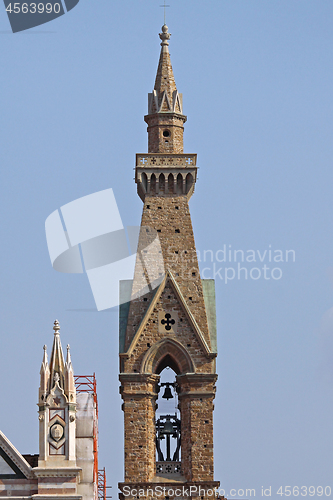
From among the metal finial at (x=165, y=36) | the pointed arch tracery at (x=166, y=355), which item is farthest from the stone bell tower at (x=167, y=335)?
the metal finial at (x=165, y=36)

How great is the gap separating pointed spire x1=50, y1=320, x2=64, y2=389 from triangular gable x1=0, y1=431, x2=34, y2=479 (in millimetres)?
3261

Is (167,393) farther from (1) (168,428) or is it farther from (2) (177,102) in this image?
(2) (177,102)

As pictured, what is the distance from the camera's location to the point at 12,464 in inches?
2726

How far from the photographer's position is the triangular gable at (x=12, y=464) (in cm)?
6912

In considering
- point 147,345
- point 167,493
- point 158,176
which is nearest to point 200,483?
point 167,493

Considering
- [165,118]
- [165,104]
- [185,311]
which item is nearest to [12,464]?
[185,311]

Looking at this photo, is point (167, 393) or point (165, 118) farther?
point (165, 118)

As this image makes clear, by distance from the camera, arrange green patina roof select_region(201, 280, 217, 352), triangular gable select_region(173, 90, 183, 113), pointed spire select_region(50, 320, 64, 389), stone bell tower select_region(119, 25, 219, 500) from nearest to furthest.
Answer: pointed spire select_region(50, 320, 64, 389) < stone bell tower select_region(119, 25, 219, 500) < green patina roof select_region(201, 280, 217, 352) < triangular gable select_region(173, 90, 183, 113)

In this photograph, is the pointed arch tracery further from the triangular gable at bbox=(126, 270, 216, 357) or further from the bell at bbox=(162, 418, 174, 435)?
the bell at bbox=(162, 418, 174, 435)

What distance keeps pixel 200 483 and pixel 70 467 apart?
7.84 meters

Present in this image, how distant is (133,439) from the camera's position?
74750 mm

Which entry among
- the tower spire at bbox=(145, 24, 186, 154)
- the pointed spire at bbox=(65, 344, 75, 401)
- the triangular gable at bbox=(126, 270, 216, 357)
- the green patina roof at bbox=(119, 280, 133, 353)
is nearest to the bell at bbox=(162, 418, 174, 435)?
the triangular gable at bbox=(126, 270, 216, 357)

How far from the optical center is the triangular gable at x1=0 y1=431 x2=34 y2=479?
6912 centimetres

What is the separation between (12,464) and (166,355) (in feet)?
33.3
